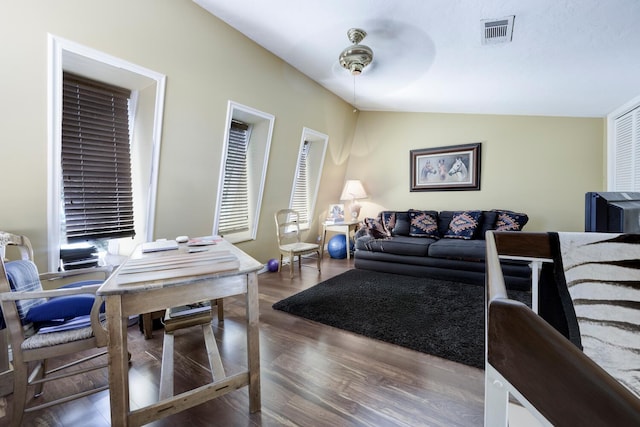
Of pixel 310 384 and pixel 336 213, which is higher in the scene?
pixel 336 213

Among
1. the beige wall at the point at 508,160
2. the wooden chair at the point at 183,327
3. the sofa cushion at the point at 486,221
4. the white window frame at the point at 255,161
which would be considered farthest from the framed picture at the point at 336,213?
the wooden chair at the point at 183,327

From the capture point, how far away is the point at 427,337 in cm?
218

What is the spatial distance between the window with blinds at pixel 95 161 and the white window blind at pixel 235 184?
1148 mm

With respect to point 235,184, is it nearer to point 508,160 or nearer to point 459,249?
point 459,249

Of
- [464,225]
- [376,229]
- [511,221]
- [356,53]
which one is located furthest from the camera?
[376,229]

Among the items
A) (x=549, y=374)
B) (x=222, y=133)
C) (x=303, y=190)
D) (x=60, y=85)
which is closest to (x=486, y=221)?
(x=303, y=190)

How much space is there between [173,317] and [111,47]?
1.98 m

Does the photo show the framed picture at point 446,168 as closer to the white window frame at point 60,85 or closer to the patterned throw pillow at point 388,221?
the patterned throw pillow at point 388,221

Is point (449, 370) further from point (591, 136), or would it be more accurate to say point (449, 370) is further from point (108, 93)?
point (591, 136)

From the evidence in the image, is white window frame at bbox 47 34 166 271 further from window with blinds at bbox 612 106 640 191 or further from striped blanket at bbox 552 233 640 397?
window with blinds at bbox 612 106 640 191

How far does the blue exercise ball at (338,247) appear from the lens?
488cm

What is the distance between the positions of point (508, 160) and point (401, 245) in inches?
79.1

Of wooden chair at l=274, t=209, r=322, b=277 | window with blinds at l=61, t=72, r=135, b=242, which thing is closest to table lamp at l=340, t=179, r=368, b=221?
wooden chair at l=274, t=209, r=322, b=277

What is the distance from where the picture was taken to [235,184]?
12.3 ft
